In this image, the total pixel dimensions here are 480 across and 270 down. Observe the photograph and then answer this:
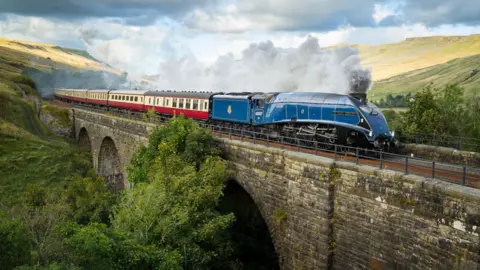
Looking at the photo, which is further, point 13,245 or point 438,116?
point 438,116

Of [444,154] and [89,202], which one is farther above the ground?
[444,154]

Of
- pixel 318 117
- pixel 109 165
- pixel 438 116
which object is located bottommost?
pixel 109 165

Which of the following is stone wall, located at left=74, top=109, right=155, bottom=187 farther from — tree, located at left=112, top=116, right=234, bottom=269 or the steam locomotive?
tree, located at left=112, top=116, right=234, bottom=269

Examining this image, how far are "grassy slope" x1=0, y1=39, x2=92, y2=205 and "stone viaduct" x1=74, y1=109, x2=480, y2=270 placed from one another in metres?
20.6

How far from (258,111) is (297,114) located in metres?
3.77

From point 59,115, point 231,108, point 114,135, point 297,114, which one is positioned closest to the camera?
point 297,114

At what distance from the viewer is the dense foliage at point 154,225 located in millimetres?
10242

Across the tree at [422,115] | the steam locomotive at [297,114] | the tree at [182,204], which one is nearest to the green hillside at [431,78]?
the tree at [422,115]

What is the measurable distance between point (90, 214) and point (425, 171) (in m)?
18.9

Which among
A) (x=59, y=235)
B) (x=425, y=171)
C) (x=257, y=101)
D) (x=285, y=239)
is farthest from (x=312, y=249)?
(x=257, y=101)

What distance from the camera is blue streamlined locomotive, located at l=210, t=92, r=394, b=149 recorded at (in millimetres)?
16750

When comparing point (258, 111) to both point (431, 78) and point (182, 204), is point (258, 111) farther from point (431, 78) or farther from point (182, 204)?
point (431, 78)

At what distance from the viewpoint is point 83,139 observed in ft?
165

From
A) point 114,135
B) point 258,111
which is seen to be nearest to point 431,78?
point 114,135
